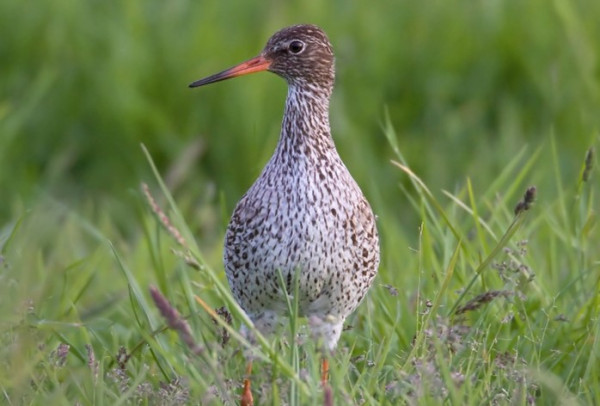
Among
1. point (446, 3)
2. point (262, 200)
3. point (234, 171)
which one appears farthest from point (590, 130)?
point (262, 200)

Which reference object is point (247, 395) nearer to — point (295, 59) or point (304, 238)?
point (304, 238)

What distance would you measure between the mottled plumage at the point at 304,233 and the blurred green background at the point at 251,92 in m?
2.83

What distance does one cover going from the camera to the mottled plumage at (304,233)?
486 cm

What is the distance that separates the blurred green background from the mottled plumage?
2.83 meters

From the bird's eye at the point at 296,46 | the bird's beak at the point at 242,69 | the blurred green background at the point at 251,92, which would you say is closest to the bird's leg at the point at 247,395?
the bird's beak at the point at 242,69

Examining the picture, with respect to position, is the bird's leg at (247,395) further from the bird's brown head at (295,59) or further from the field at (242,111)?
the field at (242,111)

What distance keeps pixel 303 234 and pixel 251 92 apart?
3.69m

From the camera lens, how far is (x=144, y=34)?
28.6ft

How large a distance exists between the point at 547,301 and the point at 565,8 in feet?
11.9

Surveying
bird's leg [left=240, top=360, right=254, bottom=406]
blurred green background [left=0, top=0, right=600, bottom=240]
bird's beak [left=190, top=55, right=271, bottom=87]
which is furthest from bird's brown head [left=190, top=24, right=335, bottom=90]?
blurred green background [left=0, top=0, right=600, bottom=240]

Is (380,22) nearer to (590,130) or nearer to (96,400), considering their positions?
(590,130)

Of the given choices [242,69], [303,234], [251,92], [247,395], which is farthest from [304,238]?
[251,92]

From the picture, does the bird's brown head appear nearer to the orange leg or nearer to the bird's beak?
the bird's beak

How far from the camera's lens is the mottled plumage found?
15.9ft
